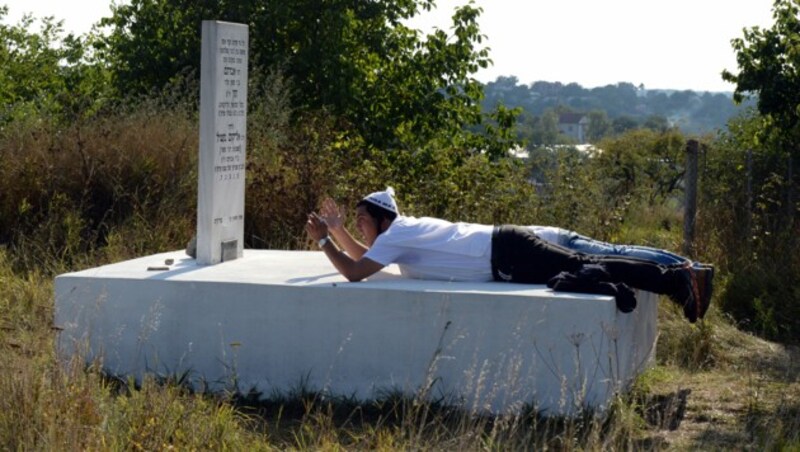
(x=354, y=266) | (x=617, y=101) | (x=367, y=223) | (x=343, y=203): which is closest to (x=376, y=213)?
(x=367, y=223)

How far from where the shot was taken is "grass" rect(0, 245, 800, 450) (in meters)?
5.87

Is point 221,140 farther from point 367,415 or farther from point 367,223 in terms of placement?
point 367,415

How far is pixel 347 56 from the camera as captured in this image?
21.0m

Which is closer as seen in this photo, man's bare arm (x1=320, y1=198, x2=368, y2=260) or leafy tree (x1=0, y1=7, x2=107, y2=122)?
man's bare arm (x1=320, y1=198, x2=368, y2=260)

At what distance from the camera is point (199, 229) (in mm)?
8336

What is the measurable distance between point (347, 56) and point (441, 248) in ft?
44.8

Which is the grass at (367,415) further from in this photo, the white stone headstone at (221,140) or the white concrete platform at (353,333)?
the white stone headstone at (221,140)

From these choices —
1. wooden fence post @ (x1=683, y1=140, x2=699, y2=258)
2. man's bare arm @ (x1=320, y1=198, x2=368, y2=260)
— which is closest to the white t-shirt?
man's bare arm @ (x1=320, y1=198, x2=368, y2=260)

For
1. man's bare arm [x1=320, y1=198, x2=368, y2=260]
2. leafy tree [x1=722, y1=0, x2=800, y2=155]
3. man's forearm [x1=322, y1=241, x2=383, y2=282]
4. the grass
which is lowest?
the grass

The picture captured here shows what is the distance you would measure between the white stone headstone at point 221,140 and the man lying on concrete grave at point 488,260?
888 mm

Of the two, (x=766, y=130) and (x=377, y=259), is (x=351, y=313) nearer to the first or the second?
(x=377, y=259)

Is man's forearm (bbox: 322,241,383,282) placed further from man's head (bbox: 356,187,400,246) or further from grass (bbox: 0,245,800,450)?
grass (bbox: 0,245,800,450)

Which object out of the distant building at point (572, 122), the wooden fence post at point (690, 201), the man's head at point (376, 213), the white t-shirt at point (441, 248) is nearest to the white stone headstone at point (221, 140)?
the man's head at point (376, 213)

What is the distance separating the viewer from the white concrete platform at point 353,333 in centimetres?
700
